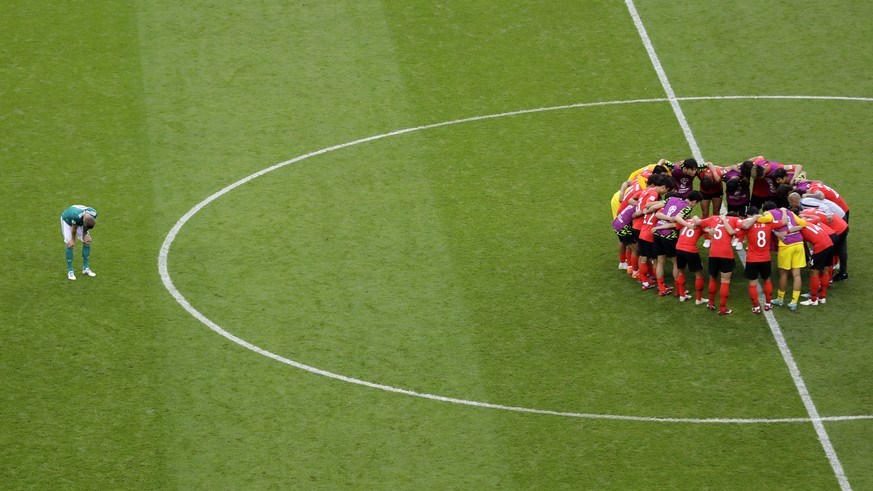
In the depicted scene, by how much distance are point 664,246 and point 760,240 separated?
1.31 metres

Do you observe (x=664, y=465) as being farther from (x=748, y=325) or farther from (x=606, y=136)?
(x=606, y=136)

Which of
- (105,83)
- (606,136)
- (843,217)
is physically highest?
(843,217)

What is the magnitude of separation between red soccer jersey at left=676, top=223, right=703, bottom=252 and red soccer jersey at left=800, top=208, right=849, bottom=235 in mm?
1424

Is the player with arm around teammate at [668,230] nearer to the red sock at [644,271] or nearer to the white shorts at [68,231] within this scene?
the red sock at [644,271]

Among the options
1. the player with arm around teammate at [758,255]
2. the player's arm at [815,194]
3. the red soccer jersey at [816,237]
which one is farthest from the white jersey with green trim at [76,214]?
the player's arm at [815,194]

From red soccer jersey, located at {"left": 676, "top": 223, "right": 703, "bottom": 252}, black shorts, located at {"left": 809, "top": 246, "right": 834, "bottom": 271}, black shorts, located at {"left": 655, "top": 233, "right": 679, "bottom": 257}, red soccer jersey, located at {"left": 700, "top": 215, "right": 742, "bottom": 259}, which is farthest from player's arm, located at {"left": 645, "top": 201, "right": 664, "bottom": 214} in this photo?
black shorts, located at {"left": 809, "top": 246, "right": 834, "bottom": 271}

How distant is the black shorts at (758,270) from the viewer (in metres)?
18.5

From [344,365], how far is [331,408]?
924mm

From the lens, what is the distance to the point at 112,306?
19344 mm

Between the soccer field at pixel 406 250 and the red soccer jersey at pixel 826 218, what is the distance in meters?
0.93

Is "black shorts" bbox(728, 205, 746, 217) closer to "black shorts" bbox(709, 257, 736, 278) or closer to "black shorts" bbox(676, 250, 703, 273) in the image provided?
"black shorts" bbox(676, 250, 703, 273)

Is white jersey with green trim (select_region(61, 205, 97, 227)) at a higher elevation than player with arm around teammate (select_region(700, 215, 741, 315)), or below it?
below

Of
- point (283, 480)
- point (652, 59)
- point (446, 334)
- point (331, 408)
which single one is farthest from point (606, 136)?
point (283, 480)

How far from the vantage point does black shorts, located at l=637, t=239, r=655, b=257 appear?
62.5ft
